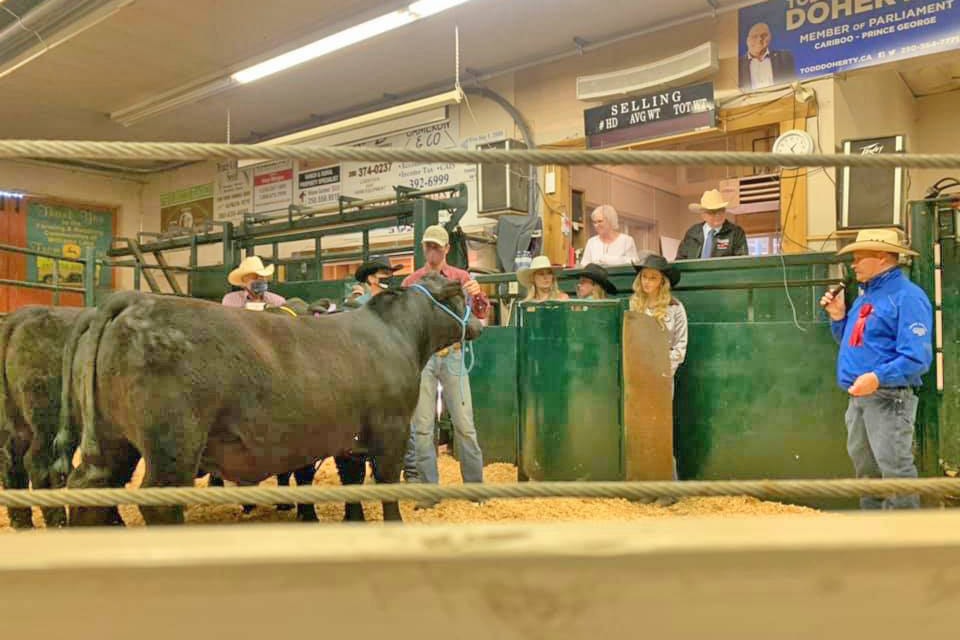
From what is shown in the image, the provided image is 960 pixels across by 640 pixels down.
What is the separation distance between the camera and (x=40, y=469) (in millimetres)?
3662

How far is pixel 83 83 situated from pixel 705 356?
10755mm

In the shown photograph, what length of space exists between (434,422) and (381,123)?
802 cm

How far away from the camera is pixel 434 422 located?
495cm

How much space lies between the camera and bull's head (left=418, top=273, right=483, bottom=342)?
169 inches

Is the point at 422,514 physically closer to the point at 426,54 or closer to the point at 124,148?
the point at 124,148

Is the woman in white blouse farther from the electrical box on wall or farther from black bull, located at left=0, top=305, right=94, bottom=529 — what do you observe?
black bull, located at left=0, top=305, right=94, bottom=529

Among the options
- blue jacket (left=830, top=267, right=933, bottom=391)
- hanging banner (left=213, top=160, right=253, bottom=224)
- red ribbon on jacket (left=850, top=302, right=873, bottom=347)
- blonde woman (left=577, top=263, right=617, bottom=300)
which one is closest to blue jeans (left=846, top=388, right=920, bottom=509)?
blue jacket (left=830, top=267, right=933, bottom=391)

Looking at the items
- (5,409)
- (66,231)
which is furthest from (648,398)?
(66,231)

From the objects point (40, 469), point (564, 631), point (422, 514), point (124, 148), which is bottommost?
point (422, 514)

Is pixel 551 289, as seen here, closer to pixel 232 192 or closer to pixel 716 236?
pixel 716 236

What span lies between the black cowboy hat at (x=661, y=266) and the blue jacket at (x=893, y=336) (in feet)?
4.51

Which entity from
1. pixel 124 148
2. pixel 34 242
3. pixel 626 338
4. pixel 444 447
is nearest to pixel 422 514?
pixel 626 338

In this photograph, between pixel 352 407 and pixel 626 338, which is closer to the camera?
pixel 352 407

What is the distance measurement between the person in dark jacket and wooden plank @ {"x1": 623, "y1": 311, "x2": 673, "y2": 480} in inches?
59.6
